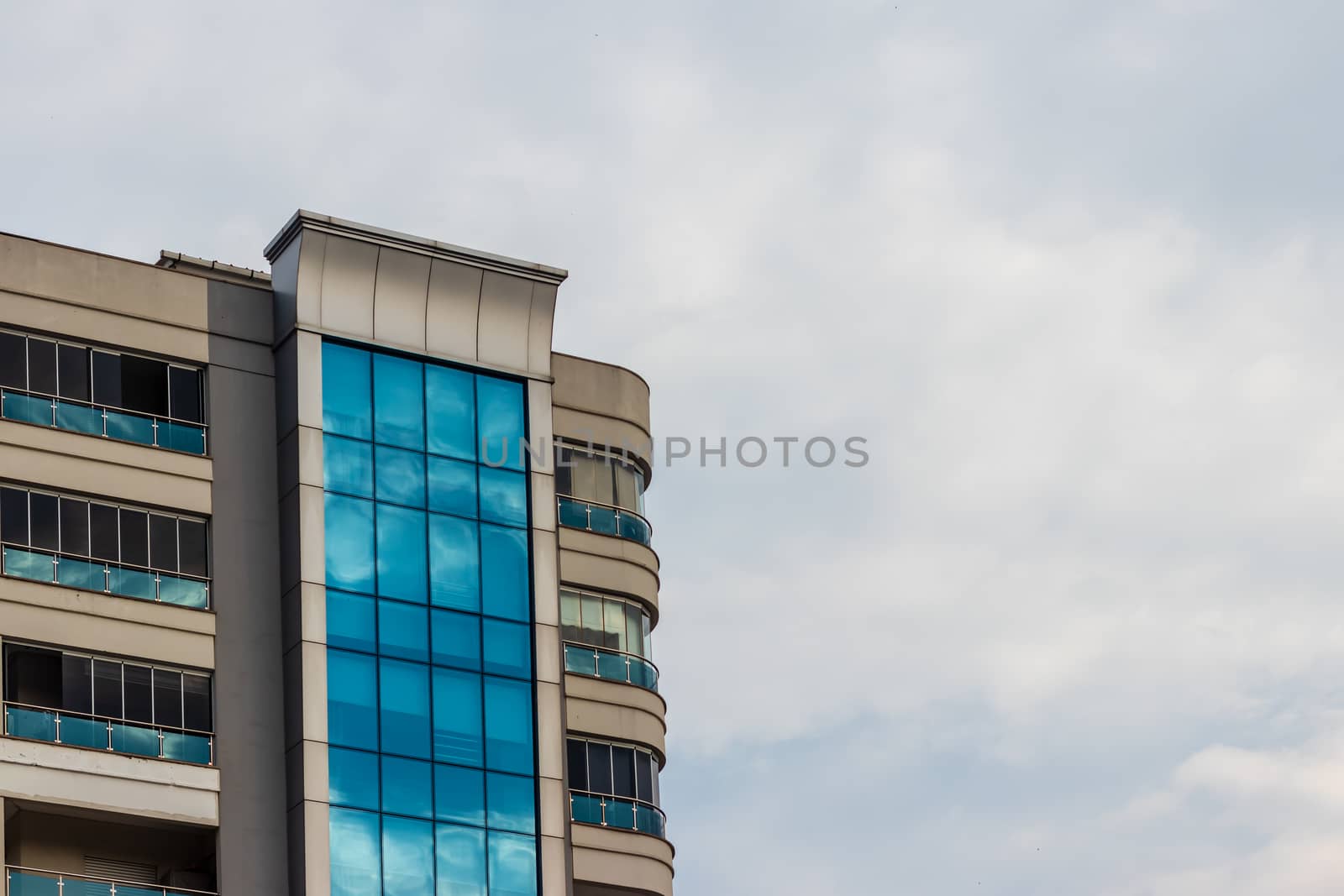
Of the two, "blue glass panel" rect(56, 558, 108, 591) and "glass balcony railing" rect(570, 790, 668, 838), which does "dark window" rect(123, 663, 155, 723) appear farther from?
"glass balcony railing" rect(570, 790, 668, 838)

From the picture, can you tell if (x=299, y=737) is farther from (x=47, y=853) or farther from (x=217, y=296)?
(x=217, y=296)

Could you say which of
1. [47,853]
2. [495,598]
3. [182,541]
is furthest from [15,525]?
[495,598]

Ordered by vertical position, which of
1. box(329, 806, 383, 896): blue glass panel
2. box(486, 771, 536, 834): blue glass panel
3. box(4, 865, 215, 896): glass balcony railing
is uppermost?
box(486, 771, 536, 834): blue glass panel

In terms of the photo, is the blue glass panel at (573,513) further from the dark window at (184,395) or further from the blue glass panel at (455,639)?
the dark window at (184,395)

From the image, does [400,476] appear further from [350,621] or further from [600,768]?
[600,768]

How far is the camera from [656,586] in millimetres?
58719

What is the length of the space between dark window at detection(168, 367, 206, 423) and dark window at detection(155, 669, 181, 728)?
5.95 m

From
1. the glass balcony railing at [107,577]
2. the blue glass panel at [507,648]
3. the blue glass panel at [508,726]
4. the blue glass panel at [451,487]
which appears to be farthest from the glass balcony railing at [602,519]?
the glass balcony railing at [107,577]

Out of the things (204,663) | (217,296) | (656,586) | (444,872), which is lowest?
(444,872)

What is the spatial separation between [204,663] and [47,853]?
501cm

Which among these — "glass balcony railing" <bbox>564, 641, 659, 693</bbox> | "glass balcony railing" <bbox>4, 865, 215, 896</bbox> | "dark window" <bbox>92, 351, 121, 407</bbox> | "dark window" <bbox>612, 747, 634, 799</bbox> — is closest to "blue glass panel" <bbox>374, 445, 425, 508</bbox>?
"glass balcony railing" <bbox>564, 641, 659, 693</bbox>

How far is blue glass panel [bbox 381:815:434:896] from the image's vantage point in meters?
50.0

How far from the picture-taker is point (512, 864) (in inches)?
2039

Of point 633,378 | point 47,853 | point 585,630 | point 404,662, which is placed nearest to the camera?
point 47,853
